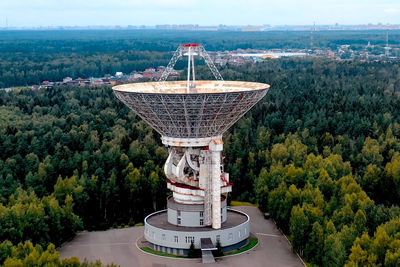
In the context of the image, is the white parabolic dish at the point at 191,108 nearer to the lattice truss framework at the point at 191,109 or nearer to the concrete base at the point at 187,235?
the lattice truss framework at the point at 191,109

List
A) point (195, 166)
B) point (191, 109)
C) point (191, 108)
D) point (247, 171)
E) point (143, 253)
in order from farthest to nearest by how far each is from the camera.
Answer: point (247, 171) < point (195, 166) < point (143, 253) < point (191, 109) < point (191, 108)

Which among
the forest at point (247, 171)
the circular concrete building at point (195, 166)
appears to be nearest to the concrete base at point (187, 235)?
the circular concrete building at point (195, 166)

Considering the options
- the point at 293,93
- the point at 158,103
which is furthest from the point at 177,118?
the point at 293,93

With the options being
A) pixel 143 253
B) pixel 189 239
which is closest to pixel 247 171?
pixel 189 239

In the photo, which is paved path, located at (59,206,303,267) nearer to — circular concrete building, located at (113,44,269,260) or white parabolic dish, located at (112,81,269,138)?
circular concrete building, located at (113,44,269,260)

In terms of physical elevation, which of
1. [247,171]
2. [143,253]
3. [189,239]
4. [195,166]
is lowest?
[143,253]

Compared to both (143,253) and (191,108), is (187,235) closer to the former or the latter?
(143,253)

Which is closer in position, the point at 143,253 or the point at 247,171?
the point at 143,253
